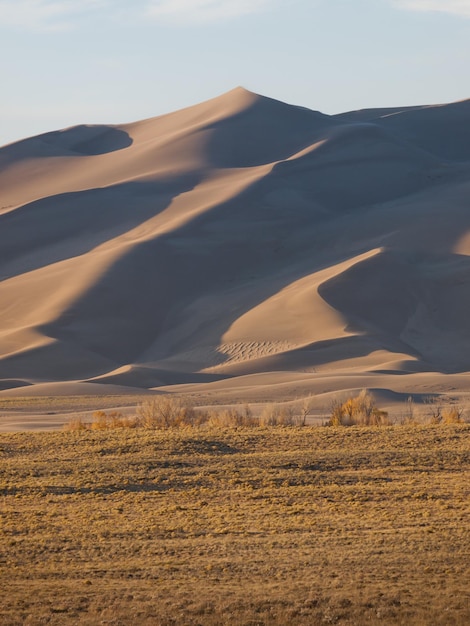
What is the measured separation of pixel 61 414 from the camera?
32875 mm

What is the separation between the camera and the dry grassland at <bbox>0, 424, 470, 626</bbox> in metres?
9.10

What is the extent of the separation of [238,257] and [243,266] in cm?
131

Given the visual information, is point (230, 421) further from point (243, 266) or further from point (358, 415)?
point (243, 266)

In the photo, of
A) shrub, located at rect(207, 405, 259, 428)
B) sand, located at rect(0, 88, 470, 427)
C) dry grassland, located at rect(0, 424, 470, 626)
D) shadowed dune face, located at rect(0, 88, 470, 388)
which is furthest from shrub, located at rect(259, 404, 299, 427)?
shadowed dune face, located at rect(0, 88, 470, 388)

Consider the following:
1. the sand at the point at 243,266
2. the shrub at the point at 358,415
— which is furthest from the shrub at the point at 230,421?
the sand at the point at 243,266

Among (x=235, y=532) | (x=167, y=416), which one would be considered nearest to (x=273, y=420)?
(x=167, y=416)

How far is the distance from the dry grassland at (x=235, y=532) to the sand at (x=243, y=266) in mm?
16067

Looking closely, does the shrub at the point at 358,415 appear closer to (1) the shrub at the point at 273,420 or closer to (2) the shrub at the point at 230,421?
(1) the shrub at the point at 273,420

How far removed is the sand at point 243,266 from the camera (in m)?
51.0

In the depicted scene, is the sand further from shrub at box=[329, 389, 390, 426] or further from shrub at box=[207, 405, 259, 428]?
shrub at box=[207, 405, 259, 428]

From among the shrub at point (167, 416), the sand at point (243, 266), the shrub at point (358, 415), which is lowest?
the shrub at point (358, 415)

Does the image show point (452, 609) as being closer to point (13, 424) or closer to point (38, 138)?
point (13, 424)

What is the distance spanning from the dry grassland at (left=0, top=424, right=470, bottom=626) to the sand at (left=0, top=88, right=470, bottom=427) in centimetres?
A: 1607

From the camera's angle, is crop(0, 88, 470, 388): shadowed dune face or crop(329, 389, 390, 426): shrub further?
crop(0, 88, 470, 388): shadowed dune face
